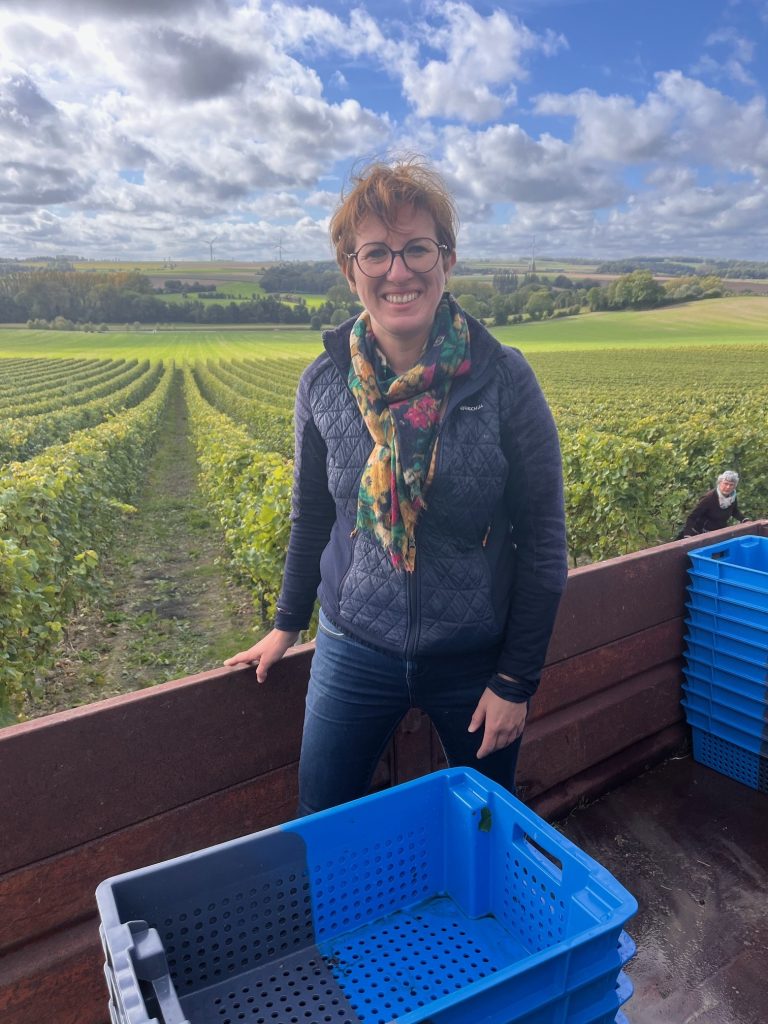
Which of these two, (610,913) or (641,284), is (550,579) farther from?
(641,284)

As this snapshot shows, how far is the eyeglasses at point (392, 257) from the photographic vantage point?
5.79 feet

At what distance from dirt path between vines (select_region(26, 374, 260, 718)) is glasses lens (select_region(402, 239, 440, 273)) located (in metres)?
5.19

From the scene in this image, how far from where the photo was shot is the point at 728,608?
3.33 metres

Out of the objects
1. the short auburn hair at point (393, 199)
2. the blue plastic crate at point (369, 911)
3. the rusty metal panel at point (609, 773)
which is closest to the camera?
the blue plastic crate at point (369, 911)

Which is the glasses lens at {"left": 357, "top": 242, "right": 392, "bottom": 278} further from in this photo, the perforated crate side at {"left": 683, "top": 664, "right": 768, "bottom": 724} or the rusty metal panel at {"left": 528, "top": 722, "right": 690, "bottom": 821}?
Result: the perforated crate side at {"left": 683, "top": 664, "right": 768, "bottom": 724}

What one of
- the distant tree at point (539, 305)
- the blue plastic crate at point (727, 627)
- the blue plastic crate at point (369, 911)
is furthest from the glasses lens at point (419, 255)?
the distant tree at point (539, 305)

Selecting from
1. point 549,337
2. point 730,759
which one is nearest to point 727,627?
point 730,759

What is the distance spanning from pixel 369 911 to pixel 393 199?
5.35 ft

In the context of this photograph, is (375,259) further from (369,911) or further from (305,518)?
(369,911)

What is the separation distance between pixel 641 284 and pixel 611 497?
263 feet

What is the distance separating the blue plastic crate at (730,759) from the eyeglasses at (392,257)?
9.02ft

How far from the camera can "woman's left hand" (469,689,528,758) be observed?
185cm

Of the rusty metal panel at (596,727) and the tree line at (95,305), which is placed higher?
the tree line at (95,305)

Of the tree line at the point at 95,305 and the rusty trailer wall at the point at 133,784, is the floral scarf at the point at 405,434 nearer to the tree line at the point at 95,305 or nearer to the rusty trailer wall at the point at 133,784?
the rusty trailer wall at the point at 133,784
